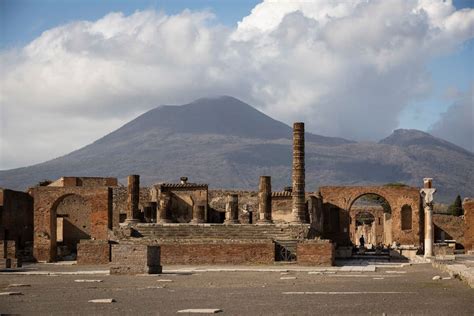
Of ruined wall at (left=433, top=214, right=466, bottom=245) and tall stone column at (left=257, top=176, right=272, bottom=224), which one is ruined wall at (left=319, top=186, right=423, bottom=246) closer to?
ruined wall at (left=433, top=214, right=466, bottom=245)

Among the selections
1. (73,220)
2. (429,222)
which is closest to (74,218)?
(73,220)

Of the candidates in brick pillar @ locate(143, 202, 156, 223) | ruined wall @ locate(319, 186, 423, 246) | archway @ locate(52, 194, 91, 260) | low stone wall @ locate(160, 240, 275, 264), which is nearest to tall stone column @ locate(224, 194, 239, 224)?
brick pillar @ locate(143, 202, 156, 223)

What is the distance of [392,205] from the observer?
52.0m

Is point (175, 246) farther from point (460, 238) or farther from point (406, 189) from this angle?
point (460, 238)

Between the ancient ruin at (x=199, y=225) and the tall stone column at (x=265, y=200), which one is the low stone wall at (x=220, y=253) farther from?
the tall stone column at (x=265, y=200)

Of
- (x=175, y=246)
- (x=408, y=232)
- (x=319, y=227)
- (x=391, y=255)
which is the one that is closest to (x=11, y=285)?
(x=175, y=246)

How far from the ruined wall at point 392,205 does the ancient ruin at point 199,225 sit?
0.18ft

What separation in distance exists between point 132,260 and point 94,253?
29.0 ft

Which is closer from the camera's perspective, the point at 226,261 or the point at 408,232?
the point at 226,261

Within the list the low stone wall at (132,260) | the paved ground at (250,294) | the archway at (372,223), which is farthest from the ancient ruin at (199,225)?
the paved ground at (250,294)

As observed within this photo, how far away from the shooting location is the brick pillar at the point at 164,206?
161 feet

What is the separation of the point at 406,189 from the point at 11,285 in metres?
32.9

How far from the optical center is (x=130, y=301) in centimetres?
1738

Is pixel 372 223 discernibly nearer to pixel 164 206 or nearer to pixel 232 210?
pixel 164 206
